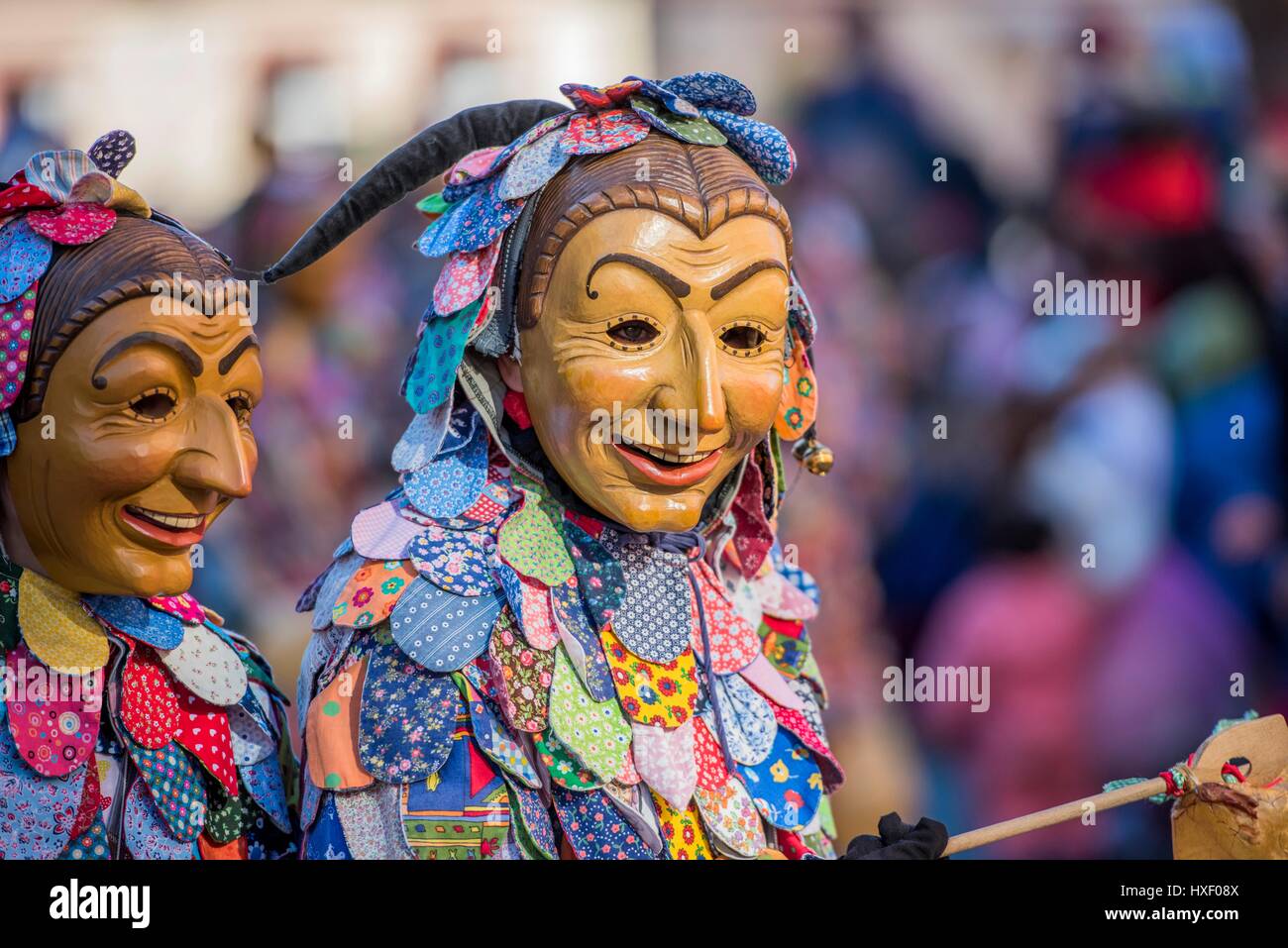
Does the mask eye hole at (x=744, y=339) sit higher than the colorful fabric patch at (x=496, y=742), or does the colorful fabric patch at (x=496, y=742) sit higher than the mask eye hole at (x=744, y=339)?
the mask eye hole at (x=744, y=339)

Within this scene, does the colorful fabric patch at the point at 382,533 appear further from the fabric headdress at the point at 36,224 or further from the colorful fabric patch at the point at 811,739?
the colorful fabric patch at the point at 811,739

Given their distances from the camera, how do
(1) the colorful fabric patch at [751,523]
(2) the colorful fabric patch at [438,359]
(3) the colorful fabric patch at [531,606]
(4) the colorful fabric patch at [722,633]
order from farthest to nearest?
(1) the colorful fabric patch at [751,523], (4) the colorful fabric patch at [722,633], (2) the colorful fabric patch at [438,359], (3) the colorful fabric patch at [531,606]

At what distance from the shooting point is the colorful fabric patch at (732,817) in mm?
2344

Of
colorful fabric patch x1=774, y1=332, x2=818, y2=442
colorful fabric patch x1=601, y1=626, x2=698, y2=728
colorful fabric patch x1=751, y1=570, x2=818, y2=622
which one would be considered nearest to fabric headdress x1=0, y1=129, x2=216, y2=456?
colorful fabric patch x1=601, y1=626, x2=698, y2=728

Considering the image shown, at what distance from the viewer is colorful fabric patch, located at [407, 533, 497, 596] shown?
2262 mm

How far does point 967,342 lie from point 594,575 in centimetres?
208

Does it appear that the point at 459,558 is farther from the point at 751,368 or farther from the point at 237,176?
the point at 237,176

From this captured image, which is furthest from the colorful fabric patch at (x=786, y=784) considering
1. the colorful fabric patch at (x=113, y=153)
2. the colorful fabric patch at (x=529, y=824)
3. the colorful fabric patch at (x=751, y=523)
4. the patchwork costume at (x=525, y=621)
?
the colorful fabric patch at (x=113, y=153)

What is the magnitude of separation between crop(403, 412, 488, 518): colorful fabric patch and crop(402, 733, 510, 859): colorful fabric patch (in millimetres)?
366

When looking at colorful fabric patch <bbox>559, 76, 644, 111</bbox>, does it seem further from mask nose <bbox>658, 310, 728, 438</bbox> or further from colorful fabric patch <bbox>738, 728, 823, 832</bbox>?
colorful fabric patch <bbox>738, 728, 823, 832</bbox>

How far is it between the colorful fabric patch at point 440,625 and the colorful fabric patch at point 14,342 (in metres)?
0.56

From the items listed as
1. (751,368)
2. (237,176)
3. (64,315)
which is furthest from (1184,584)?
(64,315)

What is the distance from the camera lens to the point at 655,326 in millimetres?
2246

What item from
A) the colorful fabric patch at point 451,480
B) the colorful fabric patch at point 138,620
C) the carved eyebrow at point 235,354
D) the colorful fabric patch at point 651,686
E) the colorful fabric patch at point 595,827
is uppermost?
the carved eyebrow at point 235,354
